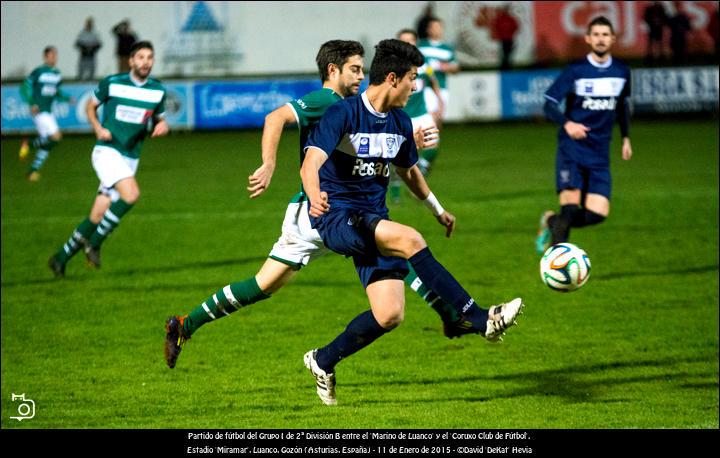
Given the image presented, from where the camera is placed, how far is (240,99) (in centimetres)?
2714

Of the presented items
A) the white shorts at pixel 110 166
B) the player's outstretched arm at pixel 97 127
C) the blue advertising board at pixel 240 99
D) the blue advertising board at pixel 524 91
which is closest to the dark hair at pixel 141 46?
the player's outstretched arm at pixel 97 127

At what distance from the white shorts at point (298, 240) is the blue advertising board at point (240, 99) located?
20125 millimetres

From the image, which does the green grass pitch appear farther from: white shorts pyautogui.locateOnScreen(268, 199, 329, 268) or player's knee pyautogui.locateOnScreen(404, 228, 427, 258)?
player's knee pyautogui.locateOnScreen(404, 228, 427, 258)

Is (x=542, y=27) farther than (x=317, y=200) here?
Yes

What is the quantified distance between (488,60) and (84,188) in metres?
13.2

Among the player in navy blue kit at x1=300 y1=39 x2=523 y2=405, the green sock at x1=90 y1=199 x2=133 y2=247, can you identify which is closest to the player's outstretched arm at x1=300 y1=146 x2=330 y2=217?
the player in navy blue kit at x1=300 y1=39 x2=523 y2=405

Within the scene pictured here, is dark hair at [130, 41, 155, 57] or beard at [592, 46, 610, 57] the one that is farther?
dark hair at [130, 41, 155, 57]

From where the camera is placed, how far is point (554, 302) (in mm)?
10070

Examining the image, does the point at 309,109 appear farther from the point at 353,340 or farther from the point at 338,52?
the point at 353,340

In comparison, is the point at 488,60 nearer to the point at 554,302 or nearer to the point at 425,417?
the point at 554,302

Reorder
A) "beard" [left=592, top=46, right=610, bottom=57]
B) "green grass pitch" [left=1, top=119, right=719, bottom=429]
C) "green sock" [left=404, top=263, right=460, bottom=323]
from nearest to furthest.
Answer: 1. "green sock" [left=404, top=263, right=460, bottom=323]
2. "green grass pitch" [left=1, top=119, right=719, bottom=429]
3. "beard" [left=592, top=46, right=610, bottom=57]

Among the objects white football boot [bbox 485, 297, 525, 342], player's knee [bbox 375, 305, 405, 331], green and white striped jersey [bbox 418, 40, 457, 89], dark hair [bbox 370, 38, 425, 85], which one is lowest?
player's knee [bbox 375, 305, 405, 331]

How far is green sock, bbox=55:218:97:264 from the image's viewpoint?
36.9ft
